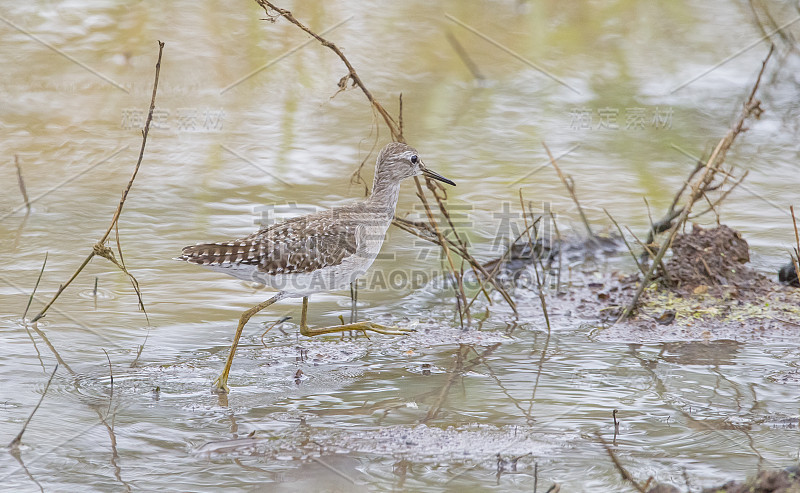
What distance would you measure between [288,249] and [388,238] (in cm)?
234

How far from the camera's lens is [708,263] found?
6852 millimetres

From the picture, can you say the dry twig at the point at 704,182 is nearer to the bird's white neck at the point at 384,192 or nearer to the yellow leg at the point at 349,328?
the yellow leg at the point at 349,328

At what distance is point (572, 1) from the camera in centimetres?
1298

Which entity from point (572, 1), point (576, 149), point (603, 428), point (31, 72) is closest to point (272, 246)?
point (603, 428)

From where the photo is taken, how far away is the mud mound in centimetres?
679

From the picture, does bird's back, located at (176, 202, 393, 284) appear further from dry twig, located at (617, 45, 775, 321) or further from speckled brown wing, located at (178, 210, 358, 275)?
dry twig, located at (617, 45, 775, 321)

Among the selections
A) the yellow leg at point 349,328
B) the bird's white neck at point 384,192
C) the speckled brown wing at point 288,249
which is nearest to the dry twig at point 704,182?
the yellow leg at point 349,328

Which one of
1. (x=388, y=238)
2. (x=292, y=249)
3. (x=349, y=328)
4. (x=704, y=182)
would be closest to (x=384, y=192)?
(x=292, y=249)

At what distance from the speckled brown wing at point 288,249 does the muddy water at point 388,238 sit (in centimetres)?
58

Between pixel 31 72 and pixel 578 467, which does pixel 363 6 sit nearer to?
pixel 31 72

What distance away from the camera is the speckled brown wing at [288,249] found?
5727 mm

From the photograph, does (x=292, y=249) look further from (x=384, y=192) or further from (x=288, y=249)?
(x=384, y=192)

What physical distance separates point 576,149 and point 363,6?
407 centimetres

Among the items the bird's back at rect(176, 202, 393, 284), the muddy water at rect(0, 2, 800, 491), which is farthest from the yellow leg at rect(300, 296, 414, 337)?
the bird's back at rect(176, 202, 393, 284)
